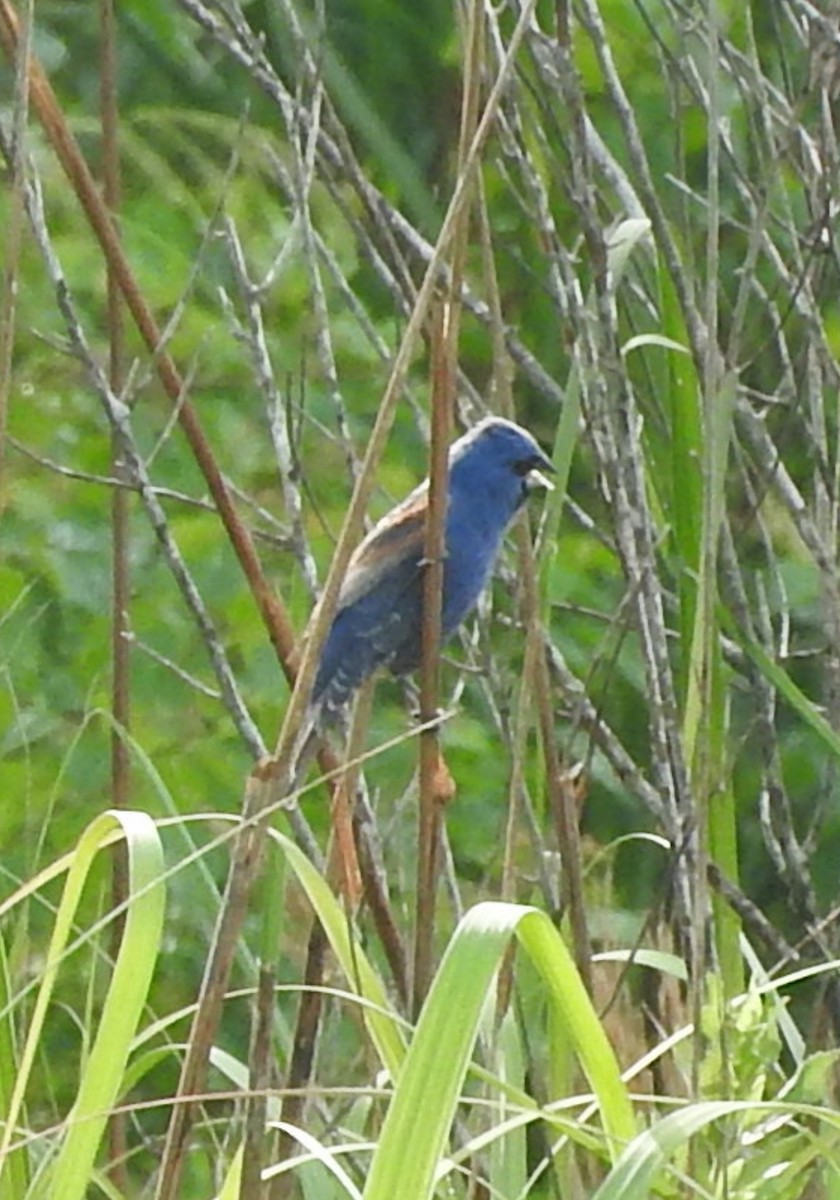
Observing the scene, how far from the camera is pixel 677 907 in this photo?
170cm

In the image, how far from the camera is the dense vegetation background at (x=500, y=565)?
1433 millimetres

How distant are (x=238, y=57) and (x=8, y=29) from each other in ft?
1.20

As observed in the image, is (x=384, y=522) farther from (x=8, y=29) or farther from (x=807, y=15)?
(x=8, y=29)

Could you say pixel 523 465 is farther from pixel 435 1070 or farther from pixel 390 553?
pixel 435 1070

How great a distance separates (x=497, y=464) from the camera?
2.10m

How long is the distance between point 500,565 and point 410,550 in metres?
0.12

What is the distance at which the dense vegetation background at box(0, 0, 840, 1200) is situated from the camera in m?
1.43

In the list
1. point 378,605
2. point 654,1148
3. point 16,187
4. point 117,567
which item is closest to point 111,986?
point 654,1148

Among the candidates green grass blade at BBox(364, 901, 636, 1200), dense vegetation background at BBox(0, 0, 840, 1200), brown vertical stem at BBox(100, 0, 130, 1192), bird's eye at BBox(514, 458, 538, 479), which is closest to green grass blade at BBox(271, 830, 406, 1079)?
dense vegetation background at BBox(0, 0, 840, 1200)

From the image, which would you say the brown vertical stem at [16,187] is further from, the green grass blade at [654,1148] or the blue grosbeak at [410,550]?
the blue grosbeak at [410,550]

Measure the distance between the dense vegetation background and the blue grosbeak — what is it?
54 mm

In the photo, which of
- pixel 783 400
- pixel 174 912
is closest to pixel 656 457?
pixel 783 400

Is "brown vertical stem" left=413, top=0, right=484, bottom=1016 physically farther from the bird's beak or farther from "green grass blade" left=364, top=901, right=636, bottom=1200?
the bird's beak

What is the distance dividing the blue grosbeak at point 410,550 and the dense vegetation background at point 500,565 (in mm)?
54
